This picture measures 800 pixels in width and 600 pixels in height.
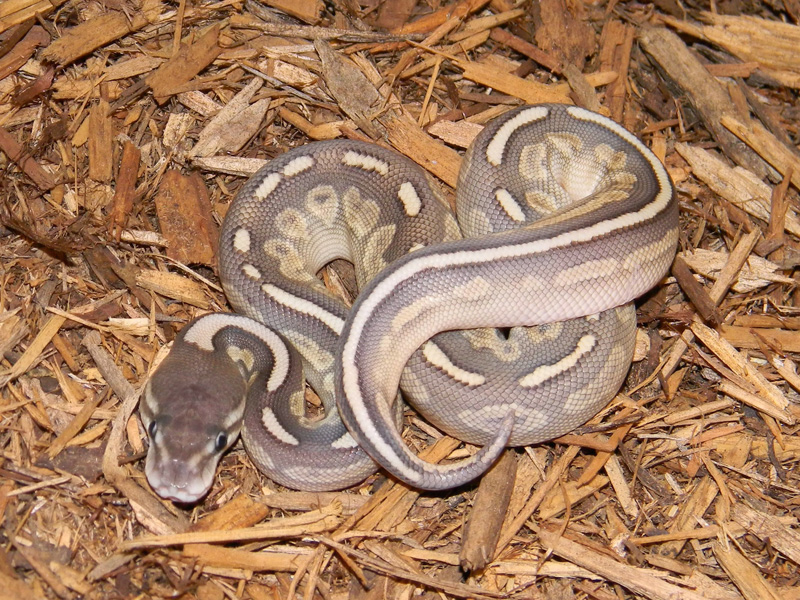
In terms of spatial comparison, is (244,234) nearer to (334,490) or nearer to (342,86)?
(342,86)

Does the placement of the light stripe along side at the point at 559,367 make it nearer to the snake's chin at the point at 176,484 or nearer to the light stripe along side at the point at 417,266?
the light stripe along side at the point at 417,266

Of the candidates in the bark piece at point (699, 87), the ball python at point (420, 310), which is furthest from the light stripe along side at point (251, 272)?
the bark piece at point (699, 87)

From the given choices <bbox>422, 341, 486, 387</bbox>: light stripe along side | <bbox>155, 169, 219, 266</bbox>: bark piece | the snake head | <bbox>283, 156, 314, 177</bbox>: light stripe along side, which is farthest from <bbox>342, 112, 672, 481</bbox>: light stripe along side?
<bbox>155, 169, 219, 266</bbox>: bark piece

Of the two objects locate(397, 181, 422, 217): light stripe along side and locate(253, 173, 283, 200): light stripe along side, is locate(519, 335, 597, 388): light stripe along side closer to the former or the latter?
locate(397, 181, 422, 217): light stripe along side

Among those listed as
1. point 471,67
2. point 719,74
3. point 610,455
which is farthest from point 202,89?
point 719,74

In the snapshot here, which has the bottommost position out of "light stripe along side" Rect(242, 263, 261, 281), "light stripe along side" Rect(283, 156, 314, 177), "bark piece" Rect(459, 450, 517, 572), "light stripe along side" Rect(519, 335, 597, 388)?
"bark piece" Rect(459, 450, 517, 572)

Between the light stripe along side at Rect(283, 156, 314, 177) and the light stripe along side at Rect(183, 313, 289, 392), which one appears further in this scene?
the light stripe along side at Rect(283, 156, 314, 177)
